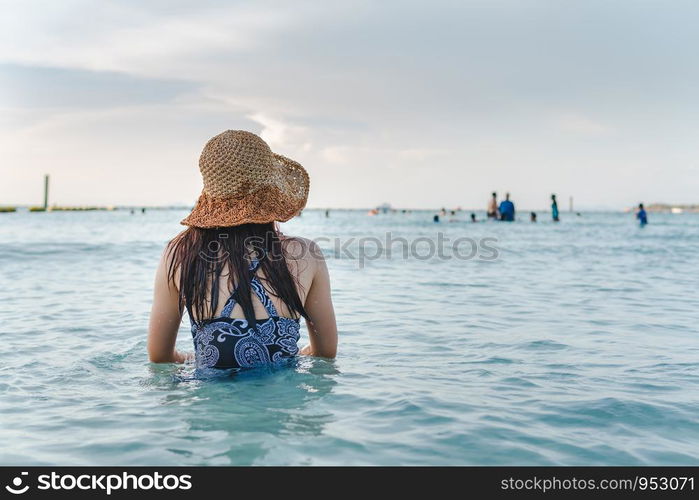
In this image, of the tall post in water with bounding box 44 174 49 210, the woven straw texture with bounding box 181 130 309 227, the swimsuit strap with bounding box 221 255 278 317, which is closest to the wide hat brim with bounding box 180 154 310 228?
A: the woven straw texture with bounding box 181 130 309 227

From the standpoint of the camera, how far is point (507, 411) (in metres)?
3.66

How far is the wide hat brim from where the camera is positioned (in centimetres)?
333

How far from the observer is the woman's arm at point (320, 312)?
3.58 metres

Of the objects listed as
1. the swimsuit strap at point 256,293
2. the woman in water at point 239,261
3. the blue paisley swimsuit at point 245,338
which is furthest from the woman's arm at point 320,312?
the swimsuit strap at point 256,293

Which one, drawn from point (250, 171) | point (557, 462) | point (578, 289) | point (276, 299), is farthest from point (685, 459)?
point (578, 289)

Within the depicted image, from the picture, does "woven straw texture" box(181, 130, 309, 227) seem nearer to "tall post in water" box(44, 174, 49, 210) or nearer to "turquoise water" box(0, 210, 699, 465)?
"turquoise water" box(0, 210, 699, 465)

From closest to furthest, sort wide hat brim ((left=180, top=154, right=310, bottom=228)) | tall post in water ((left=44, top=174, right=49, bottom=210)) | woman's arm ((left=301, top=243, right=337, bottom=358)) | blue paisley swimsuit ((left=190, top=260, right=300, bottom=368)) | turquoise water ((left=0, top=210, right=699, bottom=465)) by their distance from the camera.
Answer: turquoise water ((left=0, top=210, right=699, bottom=465)) < wide hat brim ((left=180, top=154, right=310, bottom=228)) < blue paisley swimsuit ((left=190, top=260, right=300, bottom=368)) < woman's arm ((left=301, top=243, right=337, bottom=358)) < tall post in water ((left=44, top=174, right=49, bottom=210))

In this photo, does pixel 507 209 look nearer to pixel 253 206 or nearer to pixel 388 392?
→ pixel 388 392

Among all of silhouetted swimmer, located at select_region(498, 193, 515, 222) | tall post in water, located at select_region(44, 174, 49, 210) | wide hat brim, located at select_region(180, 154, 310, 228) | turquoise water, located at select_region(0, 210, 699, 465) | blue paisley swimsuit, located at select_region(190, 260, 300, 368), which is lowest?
turquoise water, located at select_region(0, 210, 699, 465)

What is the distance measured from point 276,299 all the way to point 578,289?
8182 millimetres

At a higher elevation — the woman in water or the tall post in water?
the tall post in water

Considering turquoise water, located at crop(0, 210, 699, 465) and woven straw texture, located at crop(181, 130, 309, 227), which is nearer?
turquoise water, located at crop(0, 210, 699, 465)

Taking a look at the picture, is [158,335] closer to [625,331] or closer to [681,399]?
[681,399]

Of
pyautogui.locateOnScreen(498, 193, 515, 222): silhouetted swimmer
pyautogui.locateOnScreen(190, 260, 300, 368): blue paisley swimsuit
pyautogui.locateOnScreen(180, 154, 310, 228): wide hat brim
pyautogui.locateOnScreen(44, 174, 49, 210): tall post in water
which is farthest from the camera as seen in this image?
pyautogui.locateOnScreen(44, 174, 49, 210): tall post in water
